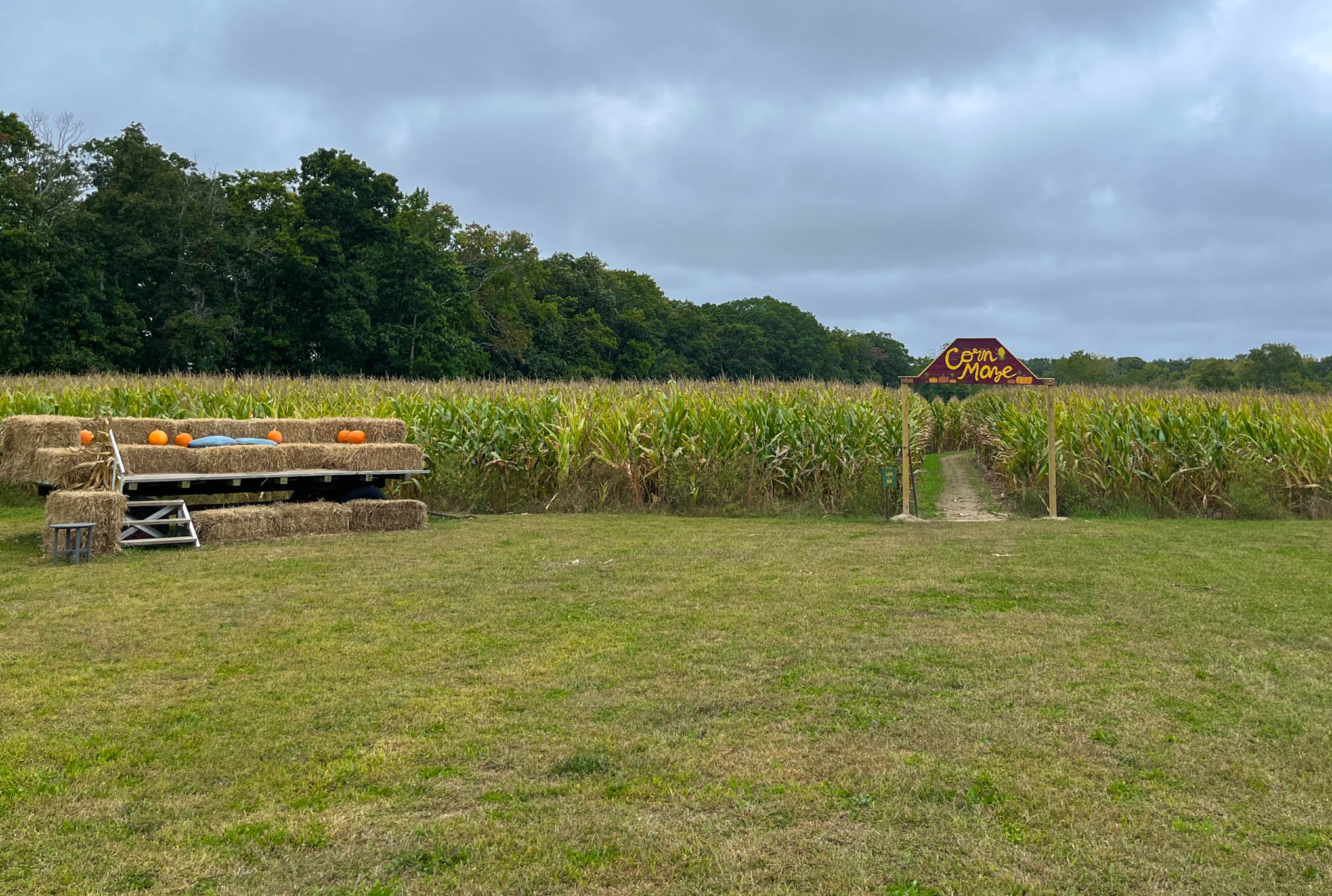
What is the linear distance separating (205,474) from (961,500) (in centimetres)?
1289

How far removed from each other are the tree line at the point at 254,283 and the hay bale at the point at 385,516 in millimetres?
23795

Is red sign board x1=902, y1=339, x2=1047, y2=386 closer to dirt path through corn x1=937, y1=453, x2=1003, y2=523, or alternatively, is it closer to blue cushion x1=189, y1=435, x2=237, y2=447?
dirt path through corn x1=937, y1=453, x2=1003, y2=523

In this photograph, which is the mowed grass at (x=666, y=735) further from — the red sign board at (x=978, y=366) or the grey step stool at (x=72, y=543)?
the red sign board at (x=978, y=366)

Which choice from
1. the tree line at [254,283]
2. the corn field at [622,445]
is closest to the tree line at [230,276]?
the tree line at [254,283]

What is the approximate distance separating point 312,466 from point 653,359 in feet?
166

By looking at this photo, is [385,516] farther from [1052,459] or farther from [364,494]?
[1052,459]

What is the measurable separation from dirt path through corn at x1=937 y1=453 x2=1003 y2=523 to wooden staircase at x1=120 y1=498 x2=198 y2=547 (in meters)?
10.8

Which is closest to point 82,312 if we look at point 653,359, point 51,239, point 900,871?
point 51,239

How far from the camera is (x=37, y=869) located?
3121 millimetres

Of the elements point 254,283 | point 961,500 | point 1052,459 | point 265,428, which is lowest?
point 961,500

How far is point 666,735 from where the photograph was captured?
4.39 metres

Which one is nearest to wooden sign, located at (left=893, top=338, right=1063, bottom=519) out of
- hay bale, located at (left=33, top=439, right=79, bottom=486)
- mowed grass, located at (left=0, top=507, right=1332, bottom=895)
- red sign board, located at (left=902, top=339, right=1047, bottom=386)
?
red sign board, located at (left=902, top=339, right=1047, bottom=386)

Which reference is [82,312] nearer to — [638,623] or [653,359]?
[653,359]

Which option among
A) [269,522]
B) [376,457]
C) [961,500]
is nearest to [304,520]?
[269,522]
